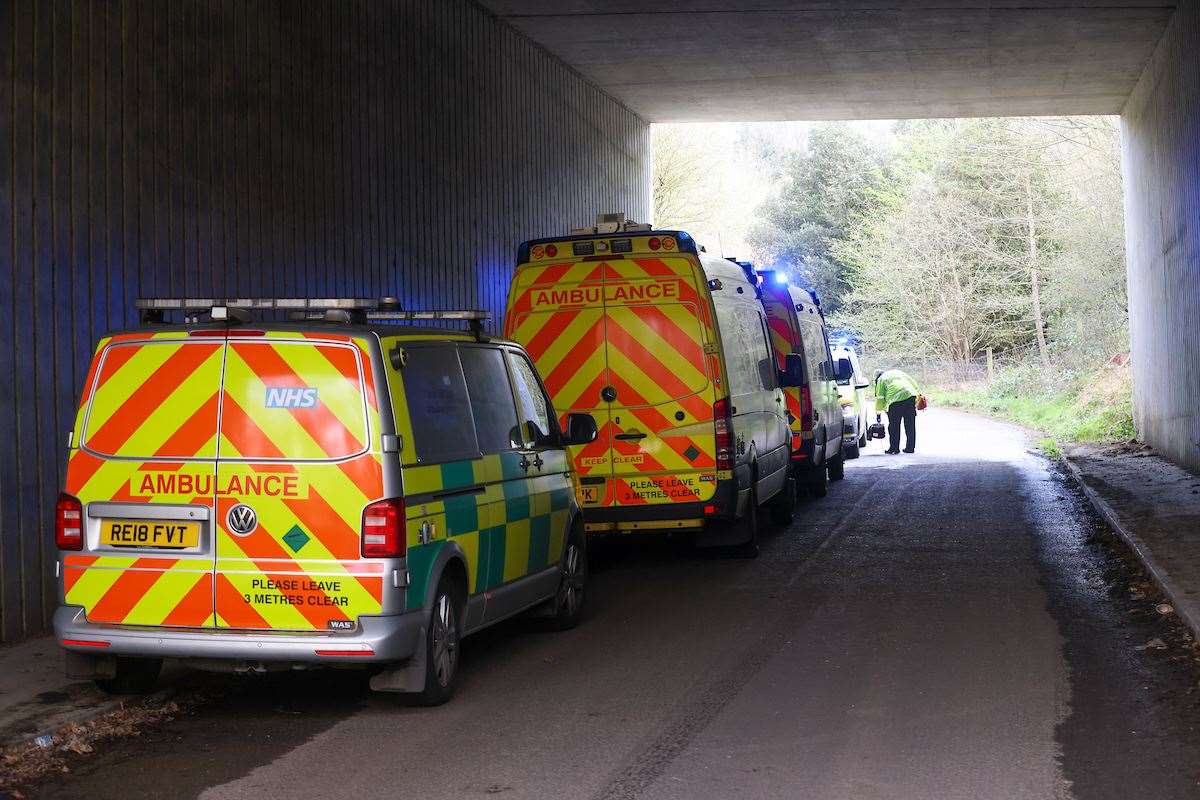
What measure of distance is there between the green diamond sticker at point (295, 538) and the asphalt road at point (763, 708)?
2.96 ft

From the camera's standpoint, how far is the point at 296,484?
21.1 ft

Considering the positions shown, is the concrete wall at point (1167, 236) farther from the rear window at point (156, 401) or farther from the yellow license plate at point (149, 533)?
the yellow license plate at point (149, 533)

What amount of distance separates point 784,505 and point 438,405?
8.34 meters

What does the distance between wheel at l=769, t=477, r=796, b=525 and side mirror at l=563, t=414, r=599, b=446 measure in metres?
6.20

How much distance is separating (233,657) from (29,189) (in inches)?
145

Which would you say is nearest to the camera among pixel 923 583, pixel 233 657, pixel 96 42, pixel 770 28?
pixel 233 657

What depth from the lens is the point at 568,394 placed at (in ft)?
38.2

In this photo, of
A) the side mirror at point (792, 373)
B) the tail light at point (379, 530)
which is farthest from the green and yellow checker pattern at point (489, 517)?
the side mirror at point (792, 373)

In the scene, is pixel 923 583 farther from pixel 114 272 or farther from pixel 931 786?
pixel 114 272

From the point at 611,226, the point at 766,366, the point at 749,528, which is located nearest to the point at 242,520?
the point at 611,226

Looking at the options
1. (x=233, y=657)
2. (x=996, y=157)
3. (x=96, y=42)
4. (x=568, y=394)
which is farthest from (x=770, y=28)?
(x=996, y=157)

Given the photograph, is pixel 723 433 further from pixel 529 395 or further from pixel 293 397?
pixel 293 397

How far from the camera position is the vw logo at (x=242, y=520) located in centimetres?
644

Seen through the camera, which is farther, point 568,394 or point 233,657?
point 568,394
